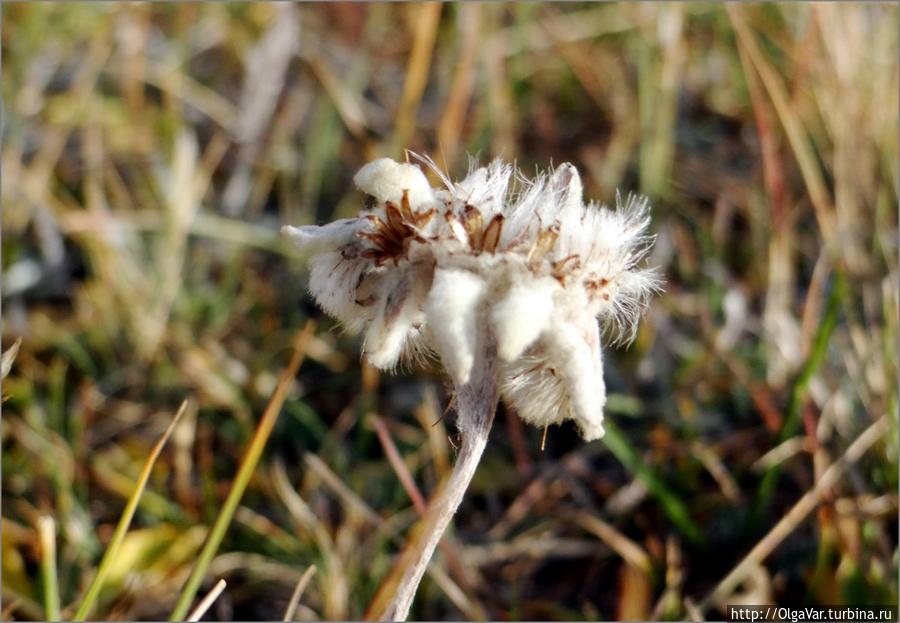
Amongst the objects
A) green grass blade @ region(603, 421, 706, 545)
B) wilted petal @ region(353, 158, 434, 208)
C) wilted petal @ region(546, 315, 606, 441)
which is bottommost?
green grass blade @ region(603, 421, 706, 545)

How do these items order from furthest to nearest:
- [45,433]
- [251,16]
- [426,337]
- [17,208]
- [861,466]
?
[251,16] → [17,208] → [45,433] → [861,466] → [426,337]

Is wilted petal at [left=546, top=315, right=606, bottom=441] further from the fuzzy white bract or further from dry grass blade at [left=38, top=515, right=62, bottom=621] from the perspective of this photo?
dry grass blade at [left=38, top=515, right=62, bottom=621]

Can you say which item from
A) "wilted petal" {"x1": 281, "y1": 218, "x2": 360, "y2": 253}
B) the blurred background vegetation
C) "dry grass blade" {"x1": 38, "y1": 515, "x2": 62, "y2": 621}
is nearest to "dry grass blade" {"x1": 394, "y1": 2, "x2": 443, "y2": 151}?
the blurred background vegetation

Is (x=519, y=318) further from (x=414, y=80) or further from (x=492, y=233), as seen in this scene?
(x=414, y=80)

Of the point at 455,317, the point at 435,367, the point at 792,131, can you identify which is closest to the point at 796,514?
the point at 435,367

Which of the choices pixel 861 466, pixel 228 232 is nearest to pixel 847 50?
pixel 861 466

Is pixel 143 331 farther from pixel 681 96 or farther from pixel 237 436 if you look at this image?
pixel 681 96

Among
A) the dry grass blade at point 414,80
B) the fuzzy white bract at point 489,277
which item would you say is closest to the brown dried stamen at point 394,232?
the fuzzy white bract at point 489,277
